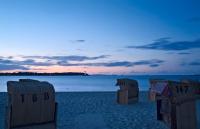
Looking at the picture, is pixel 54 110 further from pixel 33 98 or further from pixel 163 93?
pixel 163 93

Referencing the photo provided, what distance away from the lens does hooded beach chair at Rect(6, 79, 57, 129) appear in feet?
21.6

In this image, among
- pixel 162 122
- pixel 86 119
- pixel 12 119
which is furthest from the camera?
pixel 86 119

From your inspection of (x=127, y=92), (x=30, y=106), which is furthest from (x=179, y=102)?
(x=127, y=92)

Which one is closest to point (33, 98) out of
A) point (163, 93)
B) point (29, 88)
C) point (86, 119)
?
point (29, 88)

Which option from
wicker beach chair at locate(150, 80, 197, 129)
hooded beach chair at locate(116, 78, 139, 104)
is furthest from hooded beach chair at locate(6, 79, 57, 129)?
hooded beach chair at locate(116, 78, 139, 104)

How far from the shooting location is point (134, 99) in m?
17.0

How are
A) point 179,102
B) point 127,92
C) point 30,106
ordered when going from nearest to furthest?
point 30,106 → point 179,102 → point 127,92

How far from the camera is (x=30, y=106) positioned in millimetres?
6812

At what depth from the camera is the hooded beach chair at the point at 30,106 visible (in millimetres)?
6580

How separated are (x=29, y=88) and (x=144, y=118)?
592 cm

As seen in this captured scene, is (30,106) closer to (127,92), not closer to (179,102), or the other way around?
(179,102)

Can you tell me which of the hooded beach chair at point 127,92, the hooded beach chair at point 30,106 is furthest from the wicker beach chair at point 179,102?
the hooded beach chair at point 127,92

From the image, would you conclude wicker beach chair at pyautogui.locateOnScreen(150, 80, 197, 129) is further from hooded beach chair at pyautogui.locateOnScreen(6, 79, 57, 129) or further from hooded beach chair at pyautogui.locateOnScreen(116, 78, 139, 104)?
hooded beach chair at pyautogui.locateOnScreen(116, 78, 139, 104)

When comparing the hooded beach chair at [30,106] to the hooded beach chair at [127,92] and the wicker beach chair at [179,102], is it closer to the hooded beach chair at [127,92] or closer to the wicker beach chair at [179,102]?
the wicker beach chair at [179,102]
